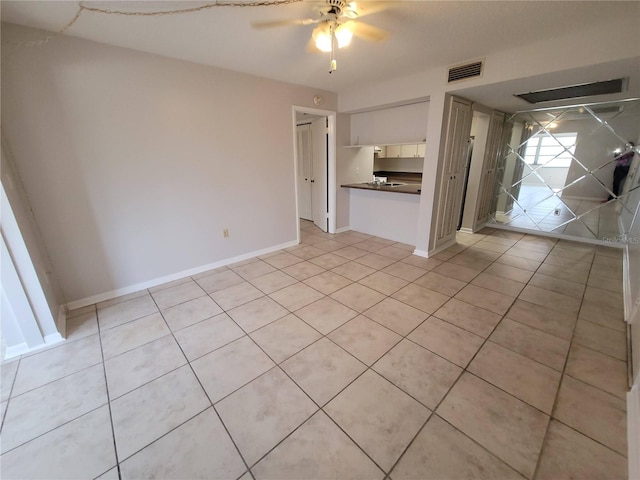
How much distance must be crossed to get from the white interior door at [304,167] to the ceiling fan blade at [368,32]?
2.70m

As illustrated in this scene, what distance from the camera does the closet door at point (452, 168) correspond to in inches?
126

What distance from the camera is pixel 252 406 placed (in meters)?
1.45

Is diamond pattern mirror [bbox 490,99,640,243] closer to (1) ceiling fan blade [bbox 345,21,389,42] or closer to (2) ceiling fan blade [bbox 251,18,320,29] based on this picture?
(1) ceiling fan blade [bbox 345,21,389,42]

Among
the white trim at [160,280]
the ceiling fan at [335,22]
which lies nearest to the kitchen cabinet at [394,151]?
the white trim at [160,280]

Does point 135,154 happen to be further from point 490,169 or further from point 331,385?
point 490,169

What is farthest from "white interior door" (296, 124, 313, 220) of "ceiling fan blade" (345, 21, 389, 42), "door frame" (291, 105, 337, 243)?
"ceiling fan blade" (345, 21, 389, 42)

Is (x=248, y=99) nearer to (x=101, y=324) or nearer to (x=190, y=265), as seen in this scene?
(x=190, y=265)

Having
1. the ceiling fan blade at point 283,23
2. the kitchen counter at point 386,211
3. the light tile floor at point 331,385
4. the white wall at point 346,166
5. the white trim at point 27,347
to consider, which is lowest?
the light tile floor at point 331,385

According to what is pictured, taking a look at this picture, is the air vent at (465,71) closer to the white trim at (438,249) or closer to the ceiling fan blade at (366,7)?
the ceiling fan blade at (366,7)

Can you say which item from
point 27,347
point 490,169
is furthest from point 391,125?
point 27,347

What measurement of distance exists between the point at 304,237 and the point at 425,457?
353 centimetres

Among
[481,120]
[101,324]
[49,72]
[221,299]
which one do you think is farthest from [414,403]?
[481,120]

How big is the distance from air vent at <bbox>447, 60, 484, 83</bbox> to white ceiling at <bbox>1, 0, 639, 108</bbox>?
0.07m

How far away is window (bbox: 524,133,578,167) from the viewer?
4188mm
